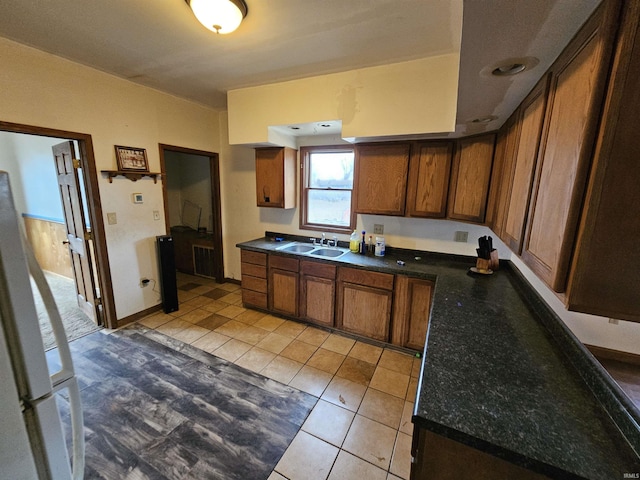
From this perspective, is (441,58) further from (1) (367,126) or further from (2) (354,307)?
(2) (354,307)

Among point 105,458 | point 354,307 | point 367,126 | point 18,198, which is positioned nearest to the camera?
point 105,458

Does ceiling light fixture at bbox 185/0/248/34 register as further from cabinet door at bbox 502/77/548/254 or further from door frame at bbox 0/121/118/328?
door frame at bbox 0/121/118/328

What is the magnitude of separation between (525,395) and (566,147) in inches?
35.6

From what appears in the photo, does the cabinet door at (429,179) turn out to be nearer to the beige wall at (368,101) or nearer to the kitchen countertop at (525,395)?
the beige wall at (368,101)

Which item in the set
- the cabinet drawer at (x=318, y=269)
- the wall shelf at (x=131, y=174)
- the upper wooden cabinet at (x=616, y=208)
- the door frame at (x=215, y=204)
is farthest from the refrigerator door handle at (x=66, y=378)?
the door frame at (x=215, y=204)

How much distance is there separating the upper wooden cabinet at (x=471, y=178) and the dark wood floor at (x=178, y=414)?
6.84 ft

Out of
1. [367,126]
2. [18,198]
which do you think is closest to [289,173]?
[367,126]

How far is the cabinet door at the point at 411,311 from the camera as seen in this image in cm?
240

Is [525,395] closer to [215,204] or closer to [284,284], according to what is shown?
[284,284]

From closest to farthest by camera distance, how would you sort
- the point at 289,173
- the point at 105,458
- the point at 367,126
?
the point at 105,458 < the point at 367,126 < the point at 289,173

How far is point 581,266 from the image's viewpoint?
2.52 ft

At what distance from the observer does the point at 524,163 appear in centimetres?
140

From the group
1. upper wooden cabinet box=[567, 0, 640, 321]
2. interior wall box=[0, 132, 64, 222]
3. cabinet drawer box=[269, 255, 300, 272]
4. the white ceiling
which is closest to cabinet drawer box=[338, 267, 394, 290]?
cabinet drawer box=[269, 255, 300, 272]

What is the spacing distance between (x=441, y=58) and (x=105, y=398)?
375 cm
